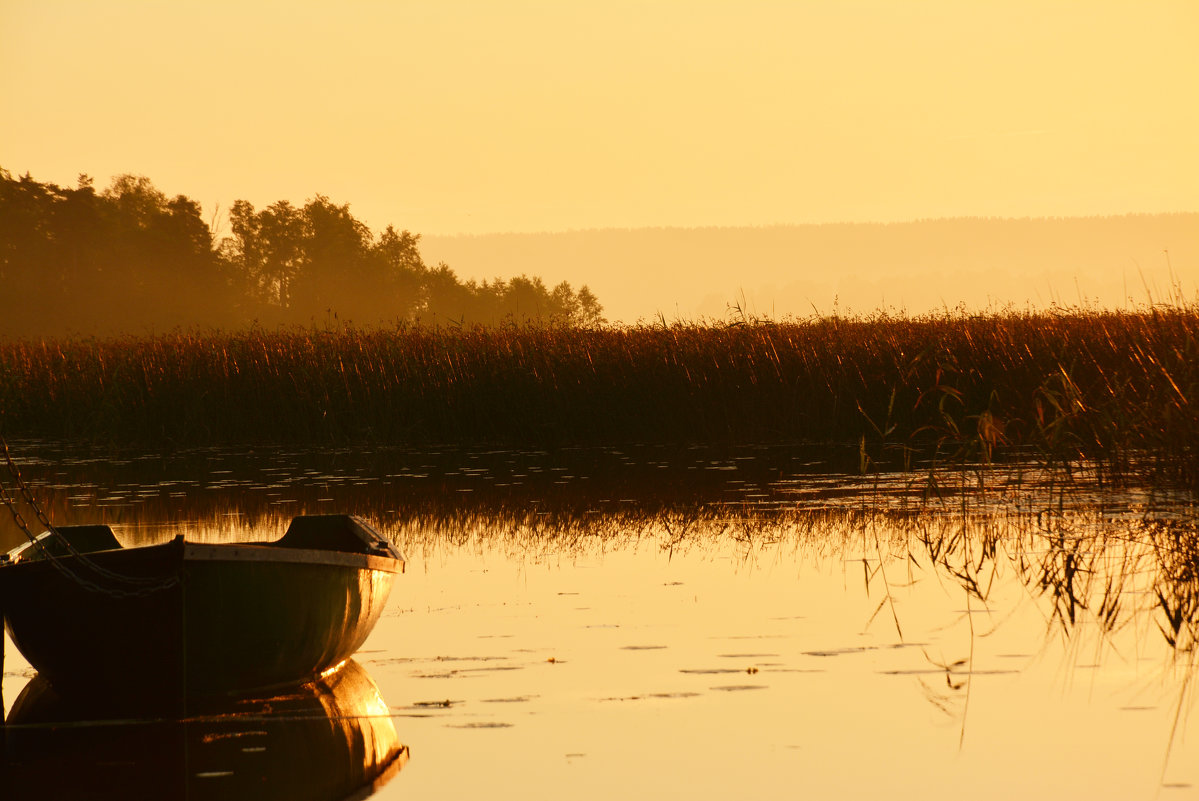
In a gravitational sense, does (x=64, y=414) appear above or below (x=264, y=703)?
above

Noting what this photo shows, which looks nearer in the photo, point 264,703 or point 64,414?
point 264,703

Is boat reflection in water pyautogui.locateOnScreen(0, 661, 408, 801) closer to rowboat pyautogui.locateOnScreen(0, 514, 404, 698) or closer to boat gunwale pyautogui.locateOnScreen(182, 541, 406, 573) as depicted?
rowboat pyautogui.locateOnScreen(0, 514, 404, 698)

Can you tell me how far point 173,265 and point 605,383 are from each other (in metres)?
65.4

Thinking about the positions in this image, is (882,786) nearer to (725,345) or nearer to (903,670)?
(903,670)

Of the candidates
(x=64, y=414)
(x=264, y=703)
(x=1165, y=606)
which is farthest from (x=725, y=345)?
(x=264, y=703)

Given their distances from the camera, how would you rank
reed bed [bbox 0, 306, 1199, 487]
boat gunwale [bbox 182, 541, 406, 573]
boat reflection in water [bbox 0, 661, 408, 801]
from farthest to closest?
reed bed [bbox 0, 306, 1199, 487], boat gunwale [bbox 182, 541, 406, 573], boat reflection in water [bbox 0, 661, 408, 801]

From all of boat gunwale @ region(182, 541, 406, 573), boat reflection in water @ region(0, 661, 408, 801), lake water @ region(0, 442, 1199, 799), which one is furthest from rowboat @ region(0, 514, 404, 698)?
lake water @ region(0, 442, 1199, 799)

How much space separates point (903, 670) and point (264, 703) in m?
2.78

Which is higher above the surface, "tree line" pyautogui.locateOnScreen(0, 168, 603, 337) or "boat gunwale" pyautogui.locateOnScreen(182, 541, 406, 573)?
"tree line" pyautogui.locateOnScreen(0, 168, 603, 337)

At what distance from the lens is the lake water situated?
503cm

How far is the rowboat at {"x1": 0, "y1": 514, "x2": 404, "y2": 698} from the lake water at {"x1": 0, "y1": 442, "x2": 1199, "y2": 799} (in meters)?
0.31

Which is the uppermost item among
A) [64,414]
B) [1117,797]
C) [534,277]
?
[534,277]

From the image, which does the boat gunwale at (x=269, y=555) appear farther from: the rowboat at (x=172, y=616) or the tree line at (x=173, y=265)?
the tree line at (x=173, y=265)

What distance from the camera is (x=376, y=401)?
19.6m
